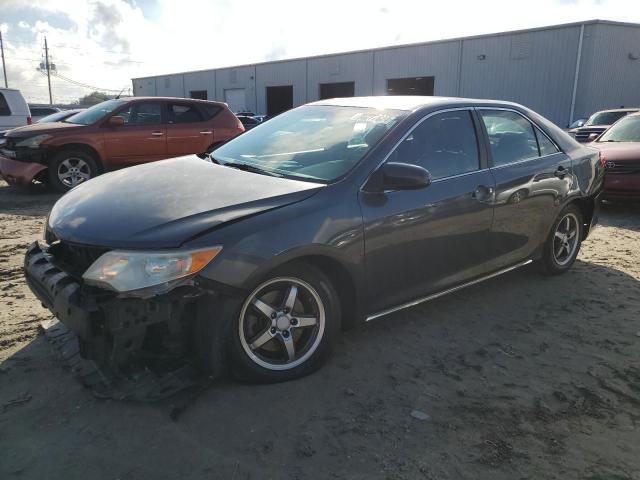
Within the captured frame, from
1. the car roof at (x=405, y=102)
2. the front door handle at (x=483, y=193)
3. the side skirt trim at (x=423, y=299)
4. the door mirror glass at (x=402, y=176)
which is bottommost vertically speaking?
the side skirt trim at (x=423, y=299)

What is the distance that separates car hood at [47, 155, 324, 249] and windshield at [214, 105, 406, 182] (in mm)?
210

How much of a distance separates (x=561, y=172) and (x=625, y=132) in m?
5.50

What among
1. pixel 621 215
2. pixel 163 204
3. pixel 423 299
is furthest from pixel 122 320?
pixel 621 215

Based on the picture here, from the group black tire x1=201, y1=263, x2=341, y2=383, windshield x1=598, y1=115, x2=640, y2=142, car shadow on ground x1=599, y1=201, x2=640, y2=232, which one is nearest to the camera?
black tire x1=201, y1=263, x2=341, y2=383

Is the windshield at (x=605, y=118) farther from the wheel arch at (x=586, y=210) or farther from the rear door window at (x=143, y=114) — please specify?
the rear door window at (x=143, y=114)

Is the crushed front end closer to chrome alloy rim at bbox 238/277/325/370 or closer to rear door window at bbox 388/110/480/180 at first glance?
chrome alloy rim at bbox 238/277/325/370

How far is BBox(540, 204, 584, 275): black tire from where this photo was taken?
15.3 feet

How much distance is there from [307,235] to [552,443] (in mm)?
1572

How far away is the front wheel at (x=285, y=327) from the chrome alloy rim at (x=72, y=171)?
6792 mm

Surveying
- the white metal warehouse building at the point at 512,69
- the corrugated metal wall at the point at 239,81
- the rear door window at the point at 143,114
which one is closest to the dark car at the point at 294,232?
the rear door window at the point at 143,114

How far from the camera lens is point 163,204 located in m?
2.85

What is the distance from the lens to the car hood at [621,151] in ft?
25.3

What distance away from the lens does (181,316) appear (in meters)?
2.57

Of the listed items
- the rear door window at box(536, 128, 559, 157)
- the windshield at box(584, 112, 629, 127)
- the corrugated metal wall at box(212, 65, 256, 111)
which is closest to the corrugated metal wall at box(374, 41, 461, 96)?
the corrugated metal wall at box(212, 65, 256, 111)
